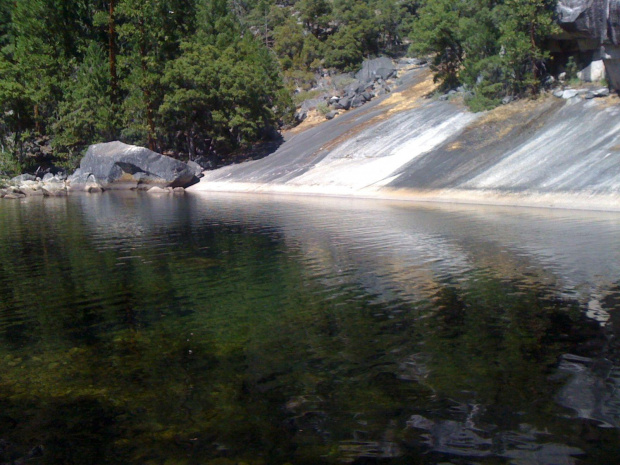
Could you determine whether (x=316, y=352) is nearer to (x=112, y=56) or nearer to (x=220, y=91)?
(x=220, y=91)

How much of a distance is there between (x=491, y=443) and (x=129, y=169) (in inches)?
2180

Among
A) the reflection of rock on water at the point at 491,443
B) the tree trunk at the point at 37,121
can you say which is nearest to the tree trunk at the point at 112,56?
the tree trunk at the point at 37,121

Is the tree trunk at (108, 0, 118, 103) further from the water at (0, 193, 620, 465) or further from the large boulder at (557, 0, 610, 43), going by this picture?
the water at (0, 193, 620, 465)

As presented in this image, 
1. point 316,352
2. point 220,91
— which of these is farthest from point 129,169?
point 316,352

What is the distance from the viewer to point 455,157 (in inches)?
1741

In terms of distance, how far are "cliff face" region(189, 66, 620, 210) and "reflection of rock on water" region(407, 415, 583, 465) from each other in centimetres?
2655

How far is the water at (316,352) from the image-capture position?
8133 millimetres

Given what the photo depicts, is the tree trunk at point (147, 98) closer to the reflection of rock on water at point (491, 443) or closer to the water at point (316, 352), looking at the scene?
the water at point (316, 352)

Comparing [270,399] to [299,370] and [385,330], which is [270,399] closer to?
[299,370]

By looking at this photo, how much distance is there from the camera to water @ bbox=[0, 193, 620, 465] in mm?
8133

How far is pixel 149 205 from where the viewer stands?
43656 mm

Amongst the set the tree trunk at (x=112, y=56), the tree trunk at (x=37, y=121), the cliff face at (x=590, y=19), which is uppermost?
the tree trunk at (x=112, y=56)

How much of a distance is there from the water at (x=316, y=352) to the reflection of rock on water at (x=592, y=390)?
1.4 inches

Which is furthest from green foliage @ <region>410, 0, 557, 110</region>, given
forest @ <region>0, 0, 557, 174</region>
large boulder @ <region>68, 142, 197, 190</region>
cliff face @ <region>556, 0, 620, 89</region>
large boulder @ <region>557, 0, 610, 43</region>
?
large boulder @ <region>68, 142, 197, 190</region>
